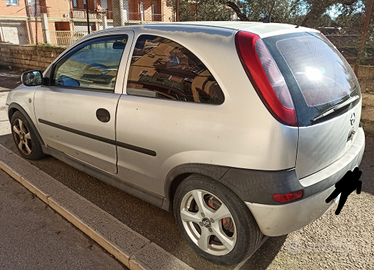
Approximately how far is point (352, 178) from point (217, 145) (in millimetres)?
1109

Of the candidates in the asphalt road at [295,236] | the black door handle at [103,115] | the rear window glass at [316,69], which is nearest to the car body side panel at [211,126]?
the black door handle at [103,115]

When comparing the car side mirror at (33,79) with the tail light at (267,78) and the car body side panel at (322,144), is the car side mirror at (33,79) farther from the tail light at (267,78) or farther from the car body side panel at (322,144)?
the car body side panel at (322,144)

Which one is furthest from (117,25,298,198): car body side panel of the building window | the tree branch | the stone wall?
the building window

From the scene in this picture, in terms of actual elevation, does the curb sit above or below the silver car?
below

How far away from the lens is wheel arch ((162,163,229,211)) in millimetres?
1953

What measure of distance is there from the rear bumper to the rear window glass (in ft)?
1.59

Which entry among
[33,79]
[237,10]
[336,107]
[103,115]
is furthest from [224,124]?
[237,10]

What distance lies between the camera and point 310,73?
78.9 inches

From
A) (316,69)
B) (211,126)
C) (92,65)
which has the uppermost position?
(316,69)

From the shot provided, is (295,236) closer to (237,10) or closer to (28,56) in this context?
(237,10)

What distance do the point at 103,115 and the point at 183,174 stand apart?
946 millimetres

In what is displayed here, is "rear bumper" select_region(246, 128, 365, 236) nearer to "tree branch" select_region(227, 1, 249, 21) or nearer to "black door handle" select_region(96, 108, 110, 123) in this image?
"black door handle" select_region(96, 108, 110, 123)

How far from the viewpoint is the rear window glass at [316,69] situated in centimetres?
193

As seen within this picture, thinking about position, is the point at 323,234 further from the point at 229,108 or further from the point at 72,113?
the point at 72,113
